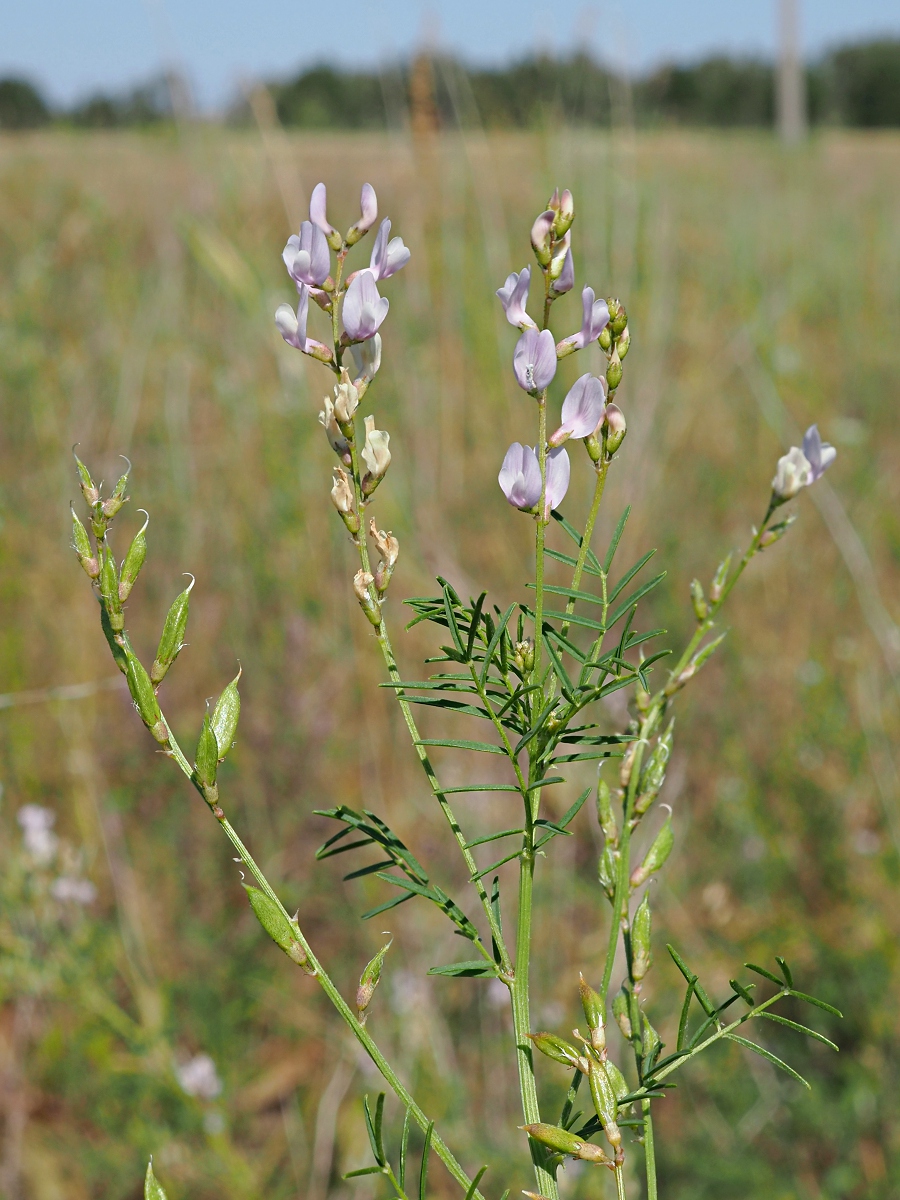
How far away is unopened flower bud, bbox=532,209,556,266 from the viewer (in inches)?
16.6

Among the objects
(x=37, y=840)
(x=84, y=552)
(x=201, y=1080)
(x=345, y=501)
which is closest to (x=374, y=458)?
(x=345, y=501)

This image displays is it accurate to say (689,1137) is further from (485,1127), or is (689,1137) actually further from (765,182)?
(765,182)

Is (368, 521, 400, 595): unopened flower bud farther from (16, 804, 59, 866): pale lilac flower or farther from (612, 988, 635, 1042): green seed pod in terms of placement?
(16, 804, 59, 866): pale lilac flower

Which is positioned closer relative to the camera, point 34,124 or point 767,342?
point 767,342

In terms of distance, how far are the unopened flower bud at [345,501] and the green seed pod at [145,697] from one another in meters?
0.10

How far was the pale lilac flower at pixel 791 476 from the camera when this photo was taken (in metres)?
0.42

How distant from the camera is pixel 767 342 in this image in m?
3.45

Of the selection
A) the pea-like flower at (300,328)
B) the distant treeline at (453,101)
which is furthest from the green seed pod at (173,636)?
the distant treeline at (453,101)

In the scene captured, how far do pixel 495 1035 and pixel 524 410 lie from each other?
142 centimetres

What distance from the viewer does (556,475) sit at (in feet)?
1.57

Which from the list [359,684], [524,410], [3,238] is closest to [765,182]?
[3,238]

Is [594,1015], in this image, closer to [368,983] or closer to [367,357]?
[368,983]

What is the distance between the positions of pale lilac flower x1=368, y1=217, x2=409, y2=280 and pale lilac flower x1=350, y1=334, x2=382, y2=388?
0.10ft

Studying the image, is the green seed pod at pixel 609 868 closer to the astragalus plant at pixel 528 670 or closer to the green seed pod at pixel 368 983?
the astragalus plant at pixel 528 670
